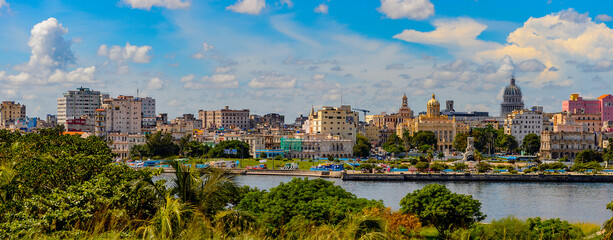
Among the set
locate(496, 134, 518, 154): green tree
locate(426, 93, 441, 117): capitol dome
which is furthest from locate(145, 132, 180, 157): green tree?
locate(426, 93, 441, 117): capitol dome

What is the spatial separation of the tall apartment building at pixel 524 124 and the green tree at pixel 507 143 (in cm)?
768

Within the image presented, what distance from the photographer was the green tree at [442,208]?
94.1 feet

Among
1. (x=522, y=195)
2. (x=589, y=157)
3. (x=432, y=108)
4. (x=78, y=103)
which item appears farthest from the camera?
(x=78, y=103)

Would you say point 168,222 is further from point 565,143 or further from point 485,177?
point 565,143

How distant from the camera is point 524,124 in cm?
12581

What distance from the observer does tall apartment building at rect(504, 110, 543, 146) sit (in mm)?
125500

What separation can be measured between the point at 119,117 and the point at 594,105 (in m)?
95.7

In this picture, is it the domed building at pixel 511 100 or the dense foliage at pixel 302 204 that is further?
the domed building at pixel 511 100

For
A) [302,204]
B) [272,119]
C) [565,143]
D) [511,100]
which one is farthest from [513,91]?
[302,204]

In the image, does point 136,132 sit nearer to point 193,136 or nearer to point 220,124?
point 193,136

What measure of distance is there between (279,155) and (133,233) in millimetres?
88307

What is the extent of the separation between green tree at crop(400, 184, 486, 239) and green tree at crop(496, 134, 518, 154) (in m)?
86.9

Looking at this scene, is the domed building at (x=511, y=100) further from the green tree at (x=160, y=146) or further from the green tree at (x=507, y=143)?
the green tree at (x=160, y=146)

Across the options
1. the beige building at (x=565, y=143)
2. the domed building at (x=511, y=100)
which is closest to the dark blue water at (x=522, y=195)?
the beige building at (x=565, y=143)
